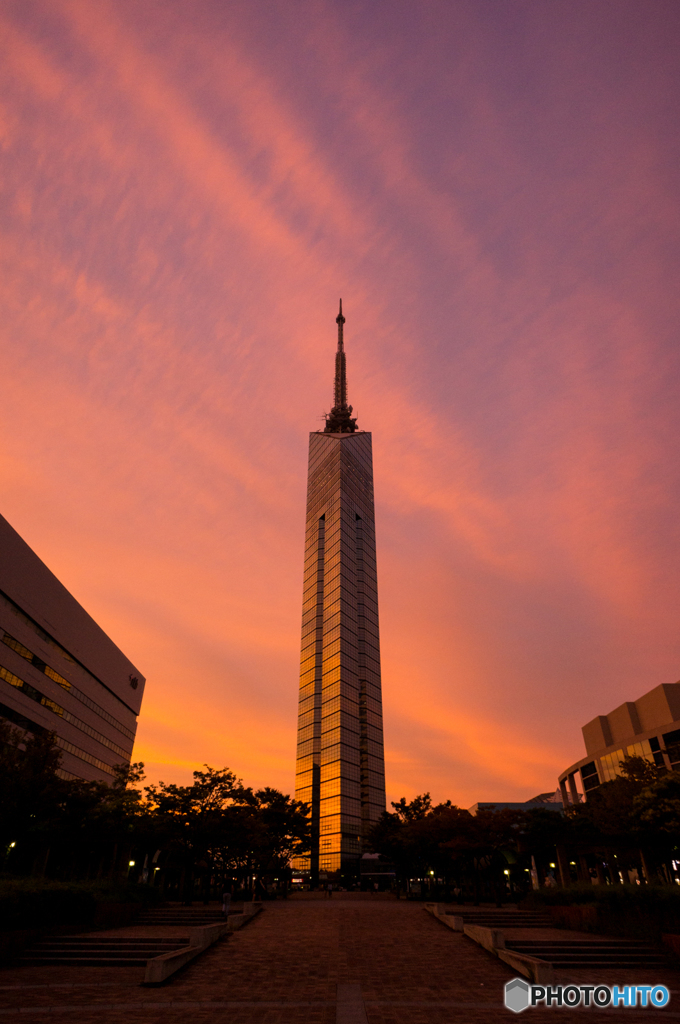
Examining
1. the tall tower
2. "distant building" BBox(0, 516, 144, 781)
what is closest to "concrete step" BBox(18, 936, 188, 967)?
"distant building" BBox(0, 516, 144, 781)

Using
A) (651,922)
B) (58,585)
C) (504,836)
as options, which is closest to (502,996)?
(651,922)

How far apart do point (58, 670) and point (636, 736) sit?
85436 millimetres

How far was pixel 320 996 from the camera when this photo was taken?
49.1 ft

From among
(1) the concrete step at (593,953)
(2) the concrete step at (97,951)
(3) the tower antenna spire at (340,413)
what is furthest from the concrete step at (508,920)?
(3) the tower antenna spire at (340,413)

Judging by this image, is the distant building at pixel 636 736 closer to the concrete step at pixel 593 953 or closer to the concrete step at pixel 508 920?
the concrete step at pixel 508 920

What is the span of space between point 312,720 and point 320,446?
81247mm

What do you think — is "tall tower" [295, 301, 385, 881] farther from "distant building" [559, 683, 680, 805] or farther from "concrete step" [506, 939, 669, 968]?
"concrete step" [506, 939, 669, 968]

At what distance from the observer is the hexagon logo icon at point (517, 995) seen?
14.3 meters

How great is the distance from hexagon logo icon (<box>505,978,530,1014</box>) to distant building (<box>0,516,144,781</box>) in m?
46.7

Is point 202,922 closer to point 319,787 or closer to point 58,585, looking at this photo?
point 58,585

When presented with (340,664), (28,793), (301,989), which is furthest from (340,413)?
(301,989)

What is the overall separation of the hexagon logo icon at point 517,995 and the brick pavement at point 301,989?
308 mm

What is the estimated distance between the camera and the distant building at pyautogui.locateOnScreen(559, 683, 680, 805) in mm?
82625

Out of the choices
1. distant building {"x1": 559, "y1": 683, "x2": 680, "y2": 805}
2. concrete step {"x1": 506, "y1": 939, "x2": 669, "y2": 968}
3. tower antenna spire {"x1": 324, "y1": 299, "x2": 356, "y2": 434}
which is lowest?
concrete step {"x1": 506, "y1": 939, "x2": 669, "y2": 968}
